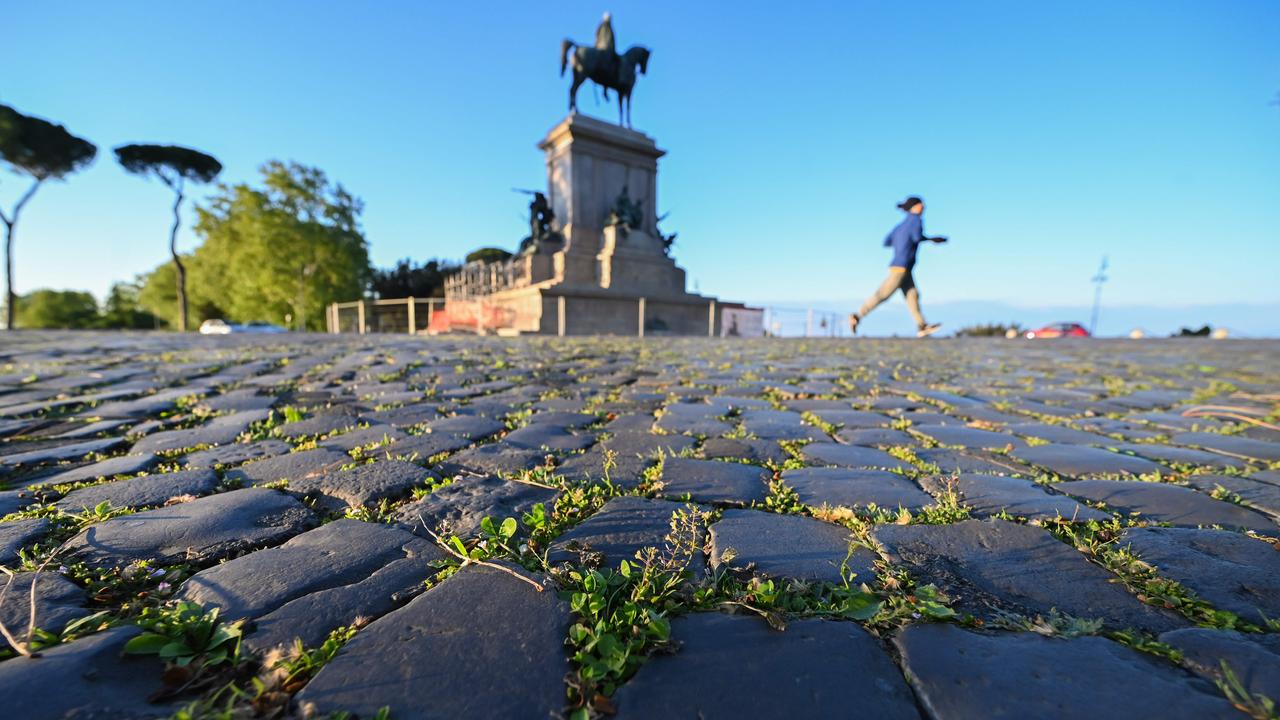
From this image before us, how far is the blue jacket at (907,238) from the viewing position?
935 cm

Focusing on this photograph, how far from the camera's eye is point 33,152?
85.6 ft

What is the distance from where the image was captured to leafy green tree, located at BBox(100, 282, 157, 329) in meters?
45.6

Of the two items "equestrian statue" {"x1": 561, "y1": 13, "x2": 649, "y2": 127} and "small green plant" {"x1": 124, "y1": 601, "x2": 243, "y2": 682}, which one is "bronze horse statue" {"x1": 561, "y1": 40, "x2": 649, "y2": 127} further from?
"small green plant" {"x1": 124, "y1": 601, "x2": 243, "y2": 682}

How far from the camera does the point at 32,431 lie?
2.64 meters

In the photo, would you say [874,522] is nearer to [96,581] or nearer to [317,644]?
[317,644]

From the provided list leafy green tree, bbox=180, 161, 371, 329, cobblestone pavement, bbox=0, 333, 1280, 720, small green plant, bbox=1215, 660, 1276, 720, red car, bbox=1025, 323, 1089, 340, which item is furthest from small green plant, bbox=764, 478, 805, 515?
leafy green tree, bbox=180, 161, 371, 329

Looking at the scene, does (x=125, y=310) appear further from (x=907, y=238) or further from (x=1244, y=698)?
(x=1244, y=698)

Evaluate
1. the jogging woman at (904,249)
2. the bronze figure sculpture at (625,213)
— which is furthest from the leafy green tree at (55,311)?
the jogging woman at (904,249)

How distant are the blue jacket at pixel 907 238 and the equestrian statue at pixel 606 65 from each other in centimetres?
1341

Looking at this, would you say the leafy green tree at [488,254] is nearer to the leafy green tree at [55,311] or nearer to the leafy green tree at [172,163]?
the leafy green tree at [172,163]

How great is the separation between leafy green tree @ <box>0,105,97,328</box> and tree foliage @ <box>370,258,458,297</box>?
603 inches

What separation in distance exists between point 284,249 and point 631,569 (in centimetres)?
3459

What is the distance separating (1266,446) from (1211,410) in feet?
3.59

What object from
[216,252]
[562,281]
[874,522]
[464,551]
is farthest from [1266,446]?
[216,252]
